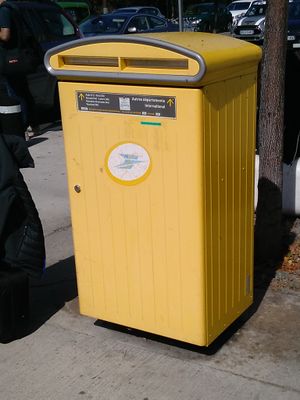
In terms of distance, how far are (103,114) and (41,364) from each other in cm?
141

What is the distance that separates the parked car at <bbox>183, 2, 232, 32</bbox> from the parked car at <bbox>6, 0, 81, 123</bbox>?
1852 centimetres

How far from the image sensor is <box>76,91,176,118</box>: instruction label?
306cm

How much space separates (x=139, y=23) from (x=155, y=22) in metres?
1.05

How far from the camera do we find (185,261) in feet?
10.7

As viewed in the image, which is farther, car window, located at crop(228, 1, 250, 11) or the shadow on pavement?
car window, located at crop(228, 1, 250, 11)

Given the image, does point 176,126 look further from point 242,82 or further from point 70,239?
point 70,239

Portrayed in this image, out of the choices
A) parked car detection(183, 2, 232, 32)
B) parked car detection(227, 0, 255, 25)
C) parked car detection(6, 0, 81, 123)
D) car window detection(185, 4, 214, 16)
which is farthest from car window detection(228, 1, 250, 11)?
parked car detection(6, 0, 81, 123)

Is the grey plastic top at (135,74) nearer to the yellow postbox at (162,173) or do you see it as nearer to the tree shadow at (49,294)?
the yellow postbox at (162,173)

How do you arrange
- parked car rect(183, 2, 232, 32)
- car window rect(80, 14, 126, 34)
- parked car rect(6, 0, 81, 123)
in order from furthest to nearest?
1. parked car rect(183, 2, 232, 32)
2. car window rect(80, 14, 126, 34)
3. parked car rect(6, 0, 81, 123)

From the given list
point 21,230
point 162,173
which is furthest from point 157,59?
point 21,230

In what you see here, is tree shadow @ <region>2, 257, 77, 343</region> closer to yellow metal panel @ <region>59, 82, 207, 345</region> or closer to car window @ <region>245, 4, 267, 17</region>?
yellow metal panel @ <region>59, 82, 207, 345</region>

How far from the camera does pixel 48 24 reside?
1074 centimetres

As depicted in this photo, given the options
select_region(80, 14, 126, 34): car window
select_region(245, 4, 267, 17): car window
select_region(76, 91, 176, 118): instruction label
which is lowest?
select_region(245, 4, 267, 17): car window

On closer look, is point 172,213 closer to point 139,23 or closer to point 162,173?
point 162,173
